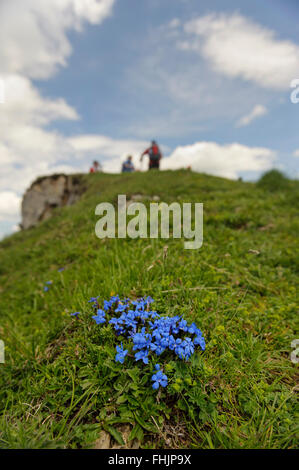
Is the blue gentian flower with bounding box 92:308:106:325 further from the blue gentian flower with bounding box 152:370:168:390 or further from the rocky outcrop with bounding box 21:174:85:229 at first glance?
the rocky outcrop with bounding box 21:174:85:229

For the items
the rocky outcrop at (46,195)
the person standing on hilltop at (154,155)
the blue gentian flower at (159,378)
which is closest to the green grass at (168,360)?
the blue gentian flower at (159,378)

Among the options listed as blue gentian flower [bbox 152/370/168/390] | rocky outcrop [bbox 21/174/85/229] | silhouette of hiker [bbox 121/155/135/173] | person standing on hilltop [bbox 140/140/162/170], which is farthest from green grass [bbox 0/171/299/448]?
rocky outcrop [bbox 21/174/85/229]

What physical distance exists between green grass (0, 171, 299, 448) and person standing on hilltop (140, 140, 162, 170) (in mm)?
13051

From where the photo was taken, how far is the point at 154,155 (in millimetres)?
16703

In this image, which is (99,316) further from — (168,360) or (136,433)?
(136,433)

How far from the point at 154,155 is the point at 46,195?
1101 centimetres

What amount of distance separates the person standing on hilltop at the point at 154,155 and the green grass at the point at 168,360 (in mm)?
13051

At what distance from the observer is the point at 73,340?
229 cm

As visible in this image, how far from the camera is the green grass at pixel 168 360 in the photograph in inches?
66.0

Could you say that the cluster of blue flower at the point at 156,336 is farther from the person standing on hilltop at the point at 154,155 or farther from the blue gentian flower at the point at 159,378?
the person standing on hilltop at the point at 154,155

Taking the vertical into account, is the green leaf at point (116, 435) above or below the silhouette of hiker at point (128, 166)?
below

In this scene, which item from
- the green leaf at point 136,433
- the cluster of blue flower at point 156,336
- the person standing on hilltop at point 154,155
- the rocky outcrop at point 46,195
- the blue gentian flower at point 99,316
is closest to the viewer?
the green leaf at point 136,433

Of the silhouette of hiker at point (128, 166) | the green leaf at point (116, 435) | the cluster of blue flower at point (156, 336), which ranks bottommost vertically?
the green leaf at point (116, 435)

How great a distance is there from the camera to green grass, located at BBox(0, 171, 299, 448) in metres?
1.68
